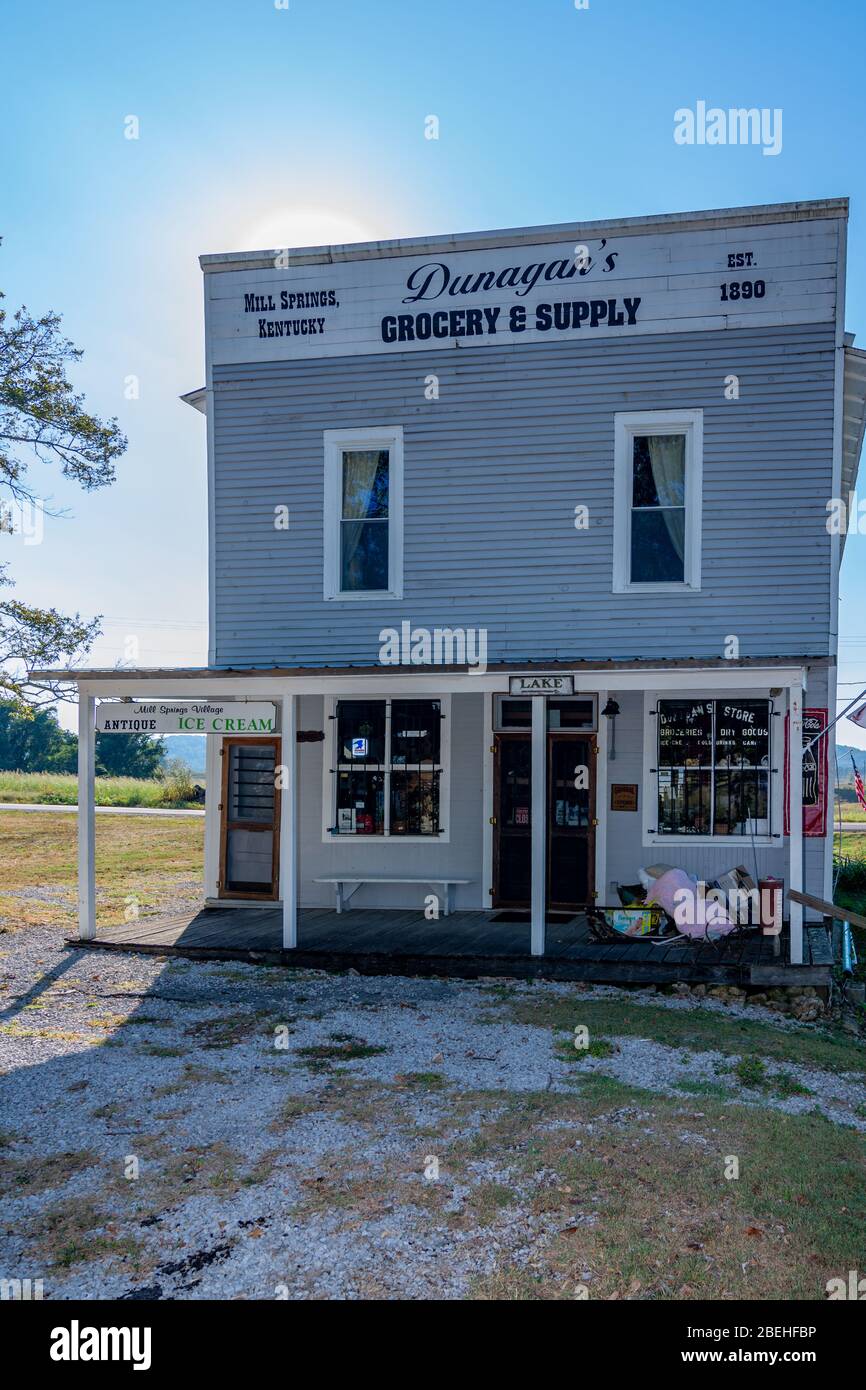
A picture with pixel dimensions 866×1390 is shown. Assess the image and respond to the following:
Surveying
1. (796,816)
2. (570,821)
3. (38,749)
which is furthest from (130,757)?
(796,816)

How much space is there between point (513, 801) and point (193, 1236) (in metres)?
7.83

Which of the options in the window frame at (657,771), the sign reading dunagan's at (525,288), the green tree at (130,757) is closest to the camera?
the sign reading dunagan's at (525,288)

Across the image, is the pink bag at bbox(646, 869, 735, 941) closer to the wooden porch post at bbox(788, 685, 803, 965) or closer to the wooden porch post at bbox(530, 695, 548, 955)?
the wooden porch post at bbox(788, 685, 803, 965)

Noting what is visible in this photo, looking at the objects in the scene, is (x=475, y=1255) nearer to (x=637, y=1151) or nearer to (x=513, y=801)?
(x=637, y=1151)

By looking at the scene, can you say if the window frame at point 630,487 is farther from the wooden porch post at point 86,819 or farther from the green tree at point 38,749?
the green tree at point 38,749

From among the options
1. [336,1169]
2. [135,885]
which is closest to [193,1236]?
[336,1169]

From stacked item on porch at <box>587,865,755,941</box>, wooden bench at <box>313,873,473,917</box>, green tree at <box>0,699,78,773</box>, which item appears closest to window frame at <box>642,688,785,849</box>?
stacked item on porch at <box>587,865,755,941</box>

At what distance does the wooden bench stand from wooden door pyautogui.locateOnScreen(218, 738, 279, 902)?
2.49 ft

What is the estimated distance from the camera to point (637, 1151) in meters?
5.50

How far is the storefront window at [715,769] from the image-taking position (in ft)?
37.1

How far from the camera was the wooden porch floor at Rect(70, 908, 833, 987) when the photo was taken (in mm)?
9344

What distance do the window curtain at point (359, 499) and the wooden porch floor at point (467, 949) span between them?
13.4 ft

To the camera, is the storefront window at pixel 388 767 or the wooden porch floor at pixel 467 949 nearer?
the wooden porch floor at pixel 467 949

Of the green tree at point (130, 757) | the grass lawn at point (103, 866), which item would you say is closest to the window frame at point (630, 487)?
the grass lawn at point (103, 866)
